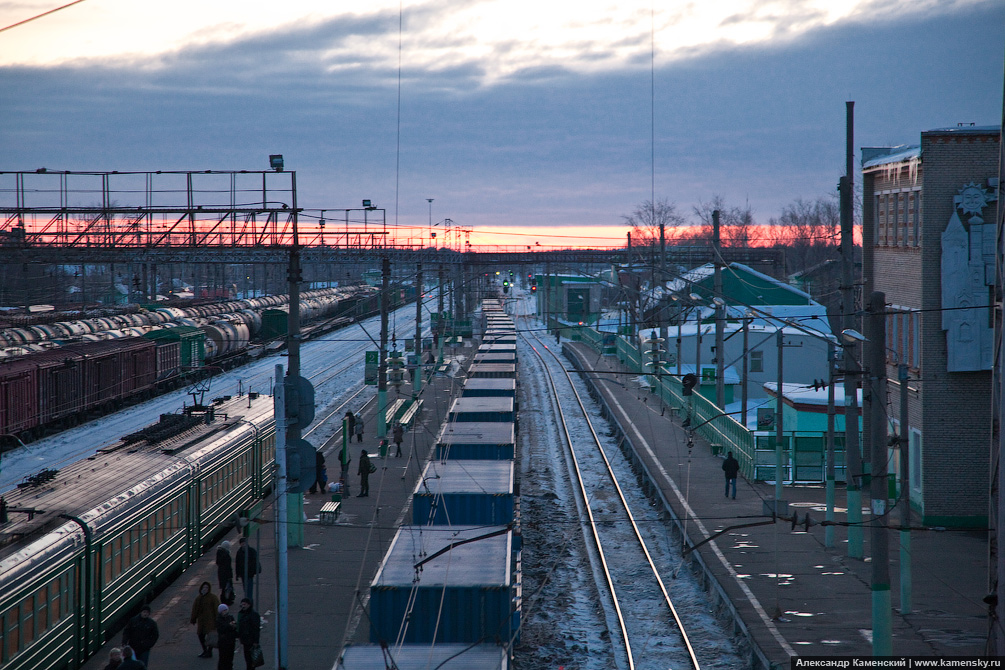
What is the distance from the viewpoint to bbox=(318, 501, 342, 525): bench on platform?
20327 mm

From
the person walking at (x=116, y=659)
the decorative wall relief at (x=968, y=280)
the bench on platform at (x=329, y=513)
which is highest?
the decorative wall relief at (x=968, y=280)

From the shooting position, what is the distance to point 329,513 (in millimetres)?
20422

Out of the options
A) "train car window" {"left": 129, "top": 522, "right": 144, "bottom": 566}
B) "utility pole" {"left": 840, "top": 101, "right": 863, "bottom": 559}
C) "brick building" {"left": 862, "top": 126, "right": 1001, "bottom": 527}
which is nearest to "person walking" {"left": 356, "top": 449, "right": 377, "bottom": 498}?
"train car window" {"left": 129, "top": 522, "right": 144, "bottom": 566}

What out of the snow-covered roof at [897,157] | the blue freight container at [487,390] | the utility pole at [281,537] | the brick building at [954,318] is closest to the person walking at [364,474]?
the blue freight container at [487,390]

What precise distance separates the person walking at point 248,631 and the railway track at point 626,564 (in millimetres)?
5350

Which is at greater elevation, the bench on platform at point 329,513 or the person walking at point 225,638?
the person walking at point 225,638

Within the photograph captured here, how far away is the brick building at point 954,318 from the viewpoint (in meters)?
19.7

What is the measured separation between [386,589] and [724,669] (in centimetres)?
518

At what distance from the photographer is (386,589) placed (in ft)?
38.5

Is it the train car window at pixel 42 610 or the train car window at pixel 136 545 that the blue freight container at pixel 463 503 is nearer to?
the train car window at pixel 136 545

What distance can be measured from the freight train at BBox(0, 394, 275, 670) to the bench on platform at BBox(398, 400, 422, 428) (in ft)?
40.6

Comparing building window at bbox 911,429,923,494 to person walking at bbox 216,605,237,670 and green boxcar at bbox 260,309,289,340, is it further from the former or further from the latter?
green boxcar at bbox 260,309,289,340

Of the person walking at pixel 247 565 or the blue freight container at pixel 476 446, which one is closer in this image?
the person walking at pixel 247 565

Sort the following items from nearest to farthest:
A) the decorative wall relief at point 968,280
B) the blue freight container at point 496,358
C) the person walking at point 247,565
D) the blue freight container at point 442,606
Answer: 1. the blue freight container at point 442,606
2. the person walking at point 247,565
3. the decorative wall relief at point 968,280
4. the blue freight container at point 496,358
